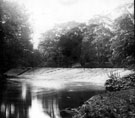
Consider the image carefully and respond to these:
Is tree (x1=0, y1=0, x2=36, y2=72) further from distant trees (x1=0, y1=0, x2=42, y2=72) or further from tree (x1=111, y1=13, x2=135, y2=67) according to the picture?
tree (x1=111, y1=13, x2=135, y2=67)

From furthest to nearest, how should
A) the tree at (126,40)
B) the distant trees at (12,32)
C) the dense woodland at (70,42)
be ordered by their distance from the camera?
the dense woodland at (70,42), the distant trees at (12,32), the tree at (126,40)

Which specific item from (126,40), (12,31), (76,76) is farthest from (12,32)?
(76,76)

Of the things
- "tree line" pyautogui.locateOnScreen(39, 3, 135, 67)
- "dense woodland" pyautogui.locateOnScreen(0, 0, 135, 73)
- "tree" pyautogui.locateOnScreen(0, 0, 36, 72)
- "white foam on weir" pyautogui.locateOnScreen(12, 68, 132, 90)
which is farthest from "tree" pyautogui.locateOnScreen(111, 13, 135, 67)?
"tree line" pyautogui.locateOnScreen(39, 3, 135, 67)

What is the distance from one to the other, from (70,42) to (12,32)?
4540cm

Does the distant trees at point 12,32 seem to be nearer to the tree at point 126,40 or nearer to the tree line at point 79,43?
the tree at point 126,40

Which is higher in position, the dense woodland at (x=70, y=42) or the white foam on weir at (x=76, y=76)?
the dense woodland at (x=70, y=42)

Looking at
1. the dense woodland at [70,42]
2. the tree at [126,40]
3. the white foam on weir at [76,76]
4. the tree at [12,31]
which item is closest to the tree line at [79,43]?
the dense woodland at [70,42]

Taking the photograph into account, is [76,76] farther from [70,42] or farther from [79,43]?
[70,42]

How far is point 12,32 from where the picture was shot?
1742 centimetres

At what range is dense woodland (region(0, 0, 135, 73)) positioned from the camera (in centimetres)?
1623

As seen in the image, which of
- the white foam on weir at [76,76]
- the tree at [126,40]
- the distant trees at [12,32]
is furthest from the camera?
the white foam on weir at [76,76]

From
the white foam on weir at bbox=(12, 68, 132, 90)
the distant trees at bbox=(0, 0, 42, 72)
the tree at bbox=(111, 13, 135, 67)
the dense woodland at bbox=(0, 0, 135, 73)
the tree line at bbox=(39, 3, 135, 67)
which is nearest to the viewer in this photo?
the tree at bbox=(111, 13, 135, 67)

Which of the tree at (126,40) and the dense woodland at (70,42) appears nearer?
the tree at (126,40)

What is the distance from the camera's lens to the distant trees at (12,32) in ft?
52.0
